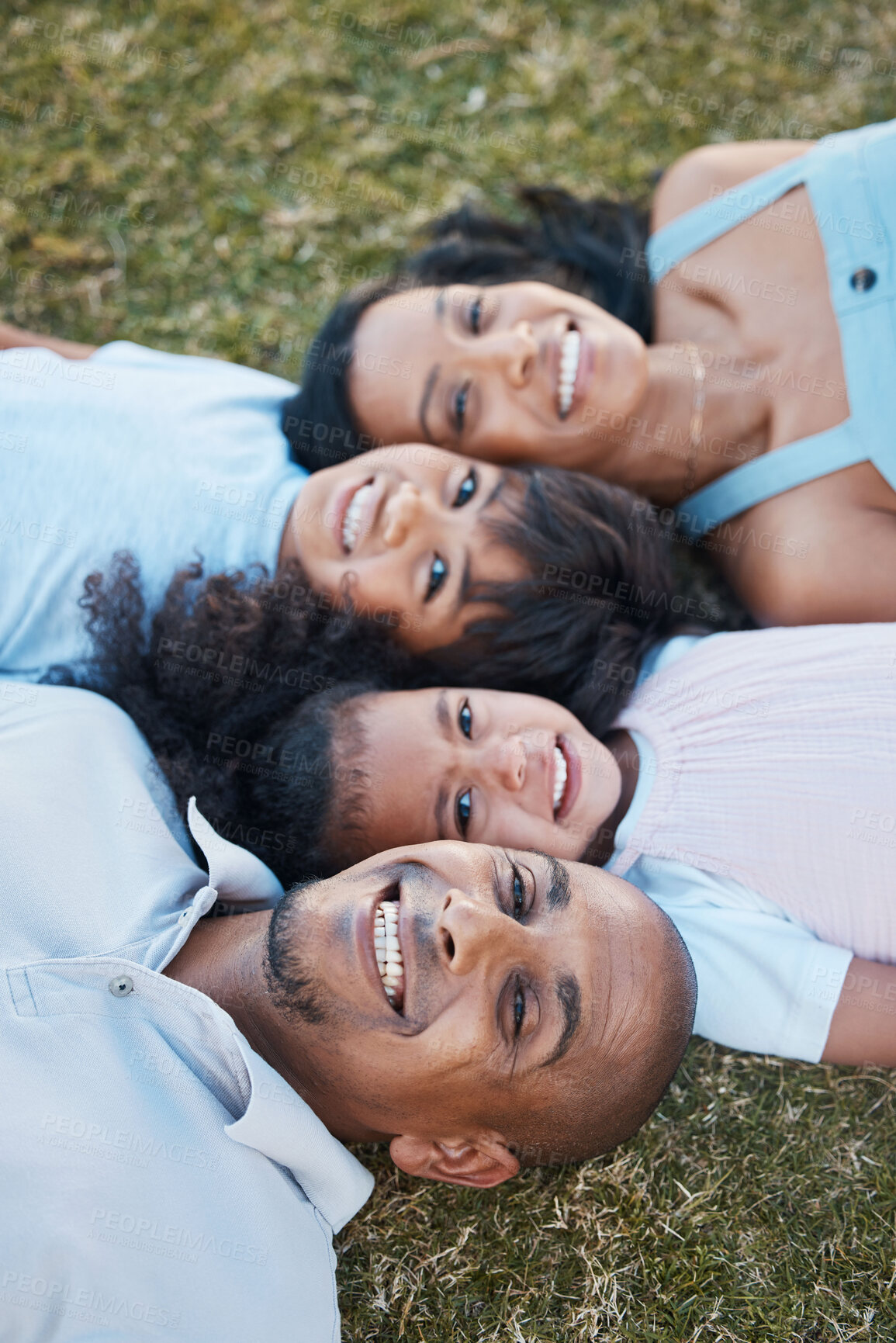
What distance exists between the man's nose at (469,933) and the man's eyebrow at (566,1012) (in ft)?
0.46

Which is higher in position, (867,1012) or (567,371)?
(567,371)

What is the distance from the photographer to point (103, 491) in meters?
2.82

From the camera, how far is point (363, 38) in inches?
150

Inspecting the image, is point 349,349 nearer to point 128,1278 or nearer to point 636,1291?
point 128,1278

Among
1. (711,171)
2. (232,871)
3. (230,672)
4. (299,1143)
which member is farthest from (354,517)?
(711,171)

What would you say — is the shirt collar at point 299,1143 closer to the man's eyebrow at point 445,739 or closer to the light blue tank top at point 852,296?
the man's eyebrow at point 445,739

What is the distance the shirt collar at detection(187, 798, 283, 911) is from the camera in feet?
7.23

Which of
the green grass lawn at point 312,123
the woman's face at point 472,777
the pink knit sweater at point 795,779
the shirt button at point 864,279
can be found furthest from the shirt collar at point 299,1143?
the shirt button at point 864,279

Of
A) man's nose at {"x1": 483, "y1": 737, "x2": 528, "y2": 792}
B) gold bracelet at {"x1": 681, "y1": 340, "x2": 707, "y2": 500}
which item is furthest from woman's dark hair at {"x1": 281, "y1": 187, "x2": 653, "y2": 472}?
man's nose at {"x1": 483, "y1": 737, "x2": 528, "y2": 792}

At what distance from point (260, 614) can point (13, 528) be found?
753 mm

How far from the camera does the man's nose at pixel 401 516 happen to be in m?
2.61

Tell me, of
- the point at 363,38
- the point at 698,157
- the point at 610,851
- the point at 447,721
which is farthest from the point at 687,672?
the point at 363,38

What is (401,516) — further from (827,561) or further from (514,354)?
(827,561)

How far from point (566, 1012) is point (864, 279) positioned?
2.21 metres
